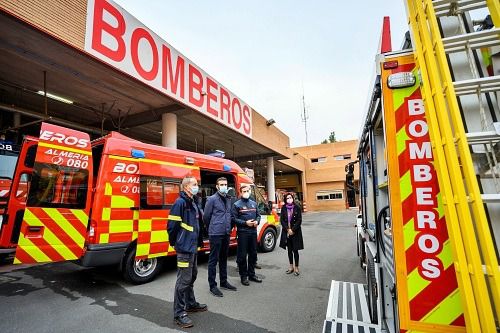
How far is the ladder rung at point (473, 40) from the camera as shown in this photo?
58.3 inches

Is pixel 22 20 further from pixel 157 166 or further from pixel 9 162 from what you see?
pixel 9 162

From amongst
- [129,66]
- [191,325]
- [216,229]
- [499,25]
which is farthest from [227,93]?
[499,25]

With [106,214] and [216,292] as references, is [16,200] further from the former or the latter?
[216,292]

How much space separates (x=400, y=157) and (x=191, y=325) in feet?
9.61

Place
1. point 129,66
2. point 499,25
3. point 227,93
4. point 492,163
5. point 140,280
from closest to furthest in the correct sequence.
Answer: point 492,163
point 499,25
point 140,280
point 129,66
point 227,93

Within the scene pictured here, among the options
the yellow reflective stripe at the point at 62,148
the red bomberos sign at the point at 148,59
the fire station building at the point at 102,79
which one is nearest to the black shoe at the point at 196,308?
the yellow reflective stripe at the point at 62,148

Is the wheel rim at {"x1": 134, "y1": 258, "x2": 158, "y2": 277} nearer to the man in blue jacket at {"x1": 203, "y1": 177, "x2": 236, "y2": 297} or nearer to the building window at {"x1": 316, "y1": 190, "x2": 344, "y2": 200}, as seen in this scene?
the man in blue jacket at {"x1": 203, "y1": 177, "x2": 236, "y2": 297}

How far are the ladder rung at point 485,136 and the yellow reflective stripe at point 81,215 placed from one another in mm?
4838

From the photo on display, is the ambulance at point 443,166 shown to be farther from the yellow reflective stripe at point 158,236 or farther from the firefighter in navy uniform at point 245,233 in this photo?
the yellow reflective stripe at point 158,236

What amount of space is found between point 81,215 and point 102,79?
469cm

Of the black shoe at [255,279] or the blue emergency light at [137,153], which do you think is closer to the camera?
→ the blue emergency light at [137,153]

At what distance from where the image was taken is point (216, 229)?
4.38 metres

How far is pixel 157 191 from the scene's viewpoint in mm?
5051

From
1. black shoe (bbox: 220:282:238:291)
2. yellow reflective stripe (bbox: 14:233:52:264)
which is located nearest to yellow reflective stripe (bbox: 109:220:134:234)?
yellow reflective stripe (bbox: 14:233:52:264)
